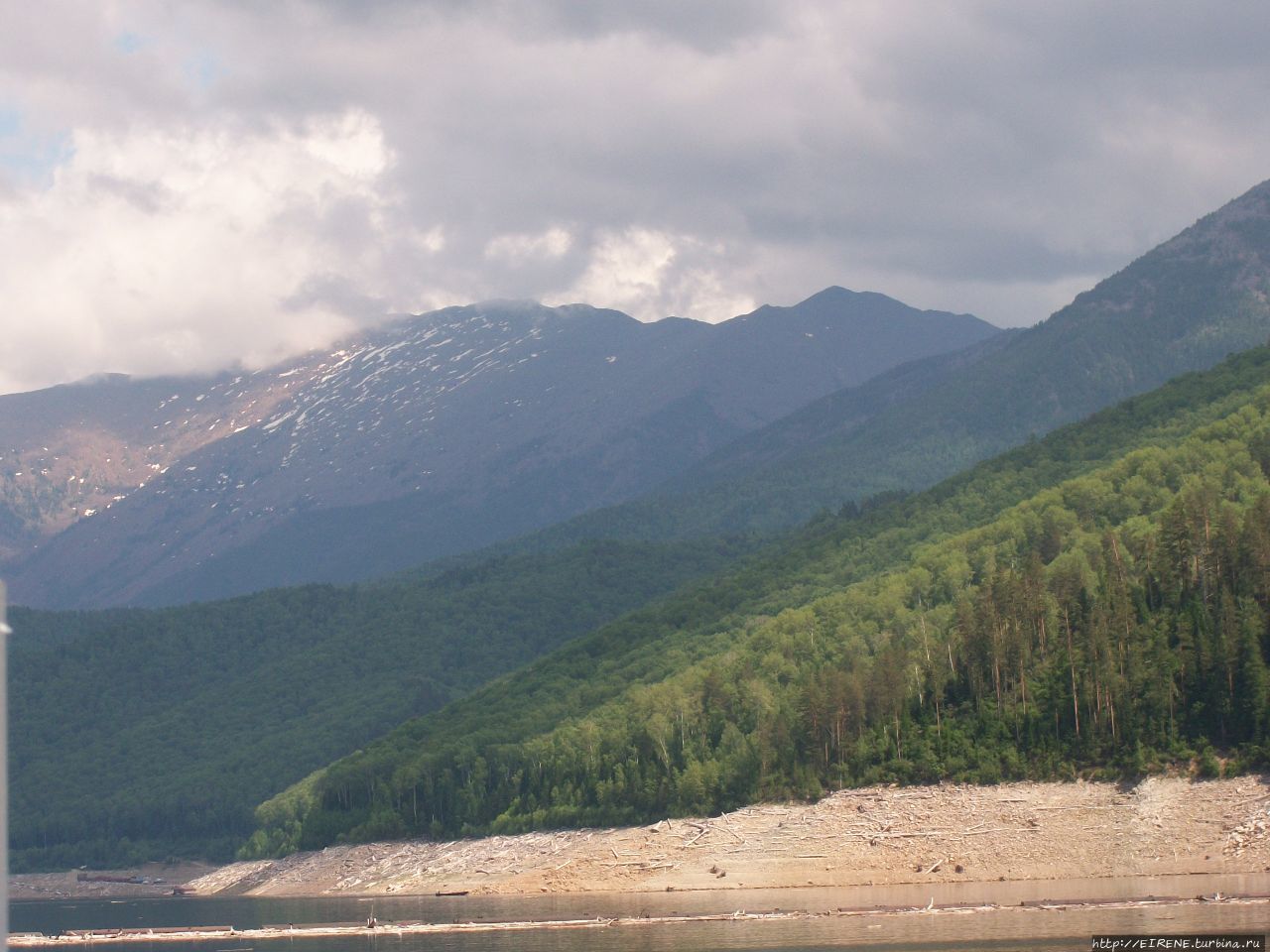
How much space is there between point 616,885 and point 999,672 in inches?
1424

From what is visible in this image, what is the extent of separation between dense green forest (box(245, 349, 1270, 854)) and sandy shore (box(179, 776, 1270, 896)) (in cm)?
293

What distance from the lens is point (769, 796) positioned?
137750 mm

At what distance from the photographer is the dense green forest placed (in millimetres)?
121250

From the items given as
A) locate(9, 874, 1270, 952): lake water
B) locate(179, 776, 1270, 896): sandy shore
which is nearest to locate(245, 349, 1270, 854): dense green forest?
locate(179, 776, 1270, 896): sandy shore

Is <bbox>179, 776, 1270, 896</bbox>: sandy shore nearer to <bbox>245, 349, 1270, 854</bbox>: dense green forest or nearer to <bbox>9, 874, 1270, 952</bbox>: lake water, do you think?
<bbox>9, 874, 1270, 952</bbox>: lake water

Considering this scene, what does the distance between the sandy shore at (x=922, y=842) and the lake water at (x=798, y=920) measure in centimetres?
194

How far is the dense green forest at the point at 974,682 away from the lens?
4774 inches

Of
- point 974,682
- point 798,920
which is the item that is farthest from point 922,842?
point 798,920

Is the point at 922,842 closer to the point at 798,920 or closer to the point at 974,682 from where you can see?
the point at 974,682

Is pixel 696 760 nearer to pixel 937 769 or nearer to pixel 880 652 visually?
pixel 880 652

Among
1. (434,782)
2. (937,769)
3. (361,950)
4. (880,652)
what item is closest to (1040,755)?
(937,769)

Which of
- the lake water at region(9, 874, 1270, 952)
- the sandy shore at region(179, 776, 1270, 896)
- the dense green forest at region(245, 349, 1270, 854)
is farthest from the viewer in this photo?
the dense green forest at region(245, 349, 1270, 854)

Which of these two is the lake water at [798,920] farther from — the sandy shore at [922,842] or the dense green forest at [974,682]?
the dense green forest at [974,682]

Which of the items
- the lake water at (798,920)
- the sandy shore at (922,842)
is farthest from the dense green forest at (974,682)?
the lake water at (798,920)
